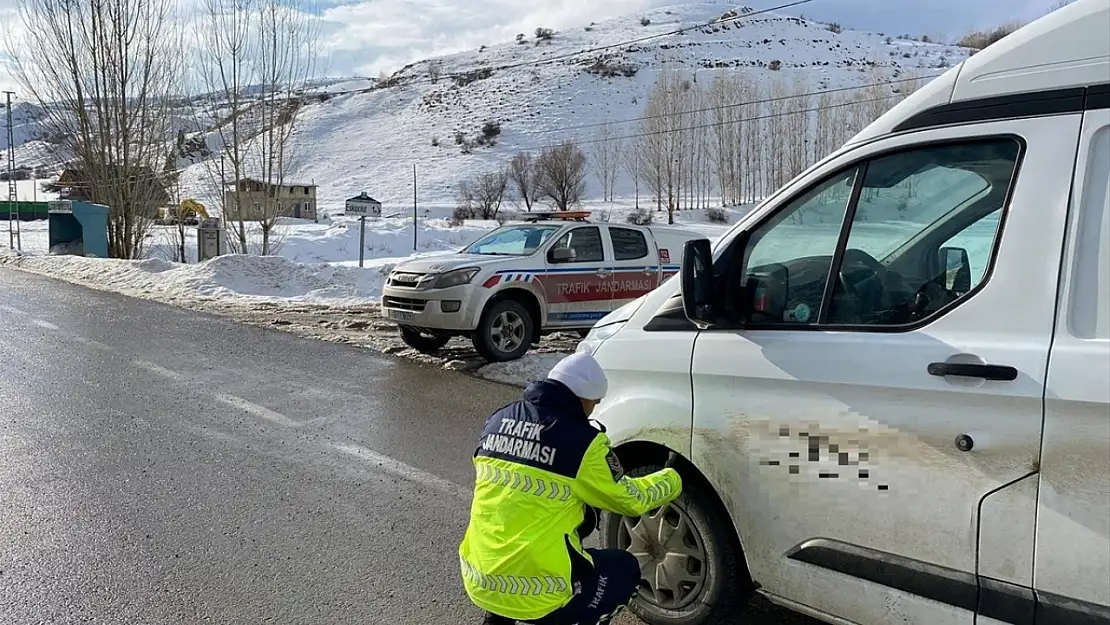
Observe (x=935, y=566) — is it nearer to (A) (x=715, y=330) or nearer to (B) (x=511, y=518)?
(A) (x=715, y=330)

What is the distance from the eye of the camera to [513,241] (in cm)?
1041

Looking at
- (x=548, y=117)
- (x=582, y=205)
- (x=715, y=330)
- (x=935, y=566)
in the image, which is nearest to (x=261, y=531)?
(x=715, y=330)

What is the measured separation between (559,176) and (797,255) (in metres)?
69.3

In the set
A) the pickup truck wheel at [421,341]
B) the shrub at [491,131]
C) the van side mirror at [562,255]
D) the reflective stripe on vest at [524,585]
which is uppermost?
the shrub at [491,131]

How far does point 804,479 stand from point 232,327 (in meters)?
11.1

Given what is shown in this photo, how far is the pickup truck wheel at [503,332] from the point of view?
9.58m

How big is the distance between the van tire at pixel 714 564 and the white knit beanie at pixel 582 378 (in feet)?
2.56

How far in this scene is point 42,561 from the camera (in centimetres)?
420

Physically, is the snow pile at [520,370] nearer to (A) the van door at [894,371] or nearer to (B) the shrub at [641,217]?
(A) the van door at [894,371]

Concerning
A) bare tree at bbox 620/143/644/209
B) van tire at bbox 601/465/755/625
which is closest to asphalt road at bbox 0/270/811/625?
van tire at bbox 601/465/755/625

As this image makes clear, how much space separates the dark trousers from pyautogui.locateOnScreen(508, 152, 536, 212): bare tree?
2779 inches

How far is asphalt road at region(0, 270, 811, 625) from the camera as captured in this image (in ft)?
12.7

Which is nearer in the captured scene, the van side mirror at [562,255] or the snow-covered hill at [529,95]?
the van side mirror at [562,255]

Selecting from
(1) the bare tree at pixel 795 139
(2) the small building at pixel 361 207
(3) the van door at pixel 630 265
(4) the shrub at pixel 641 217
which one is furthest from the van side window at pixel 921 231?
(1) the bare tree at pixel 795 139
